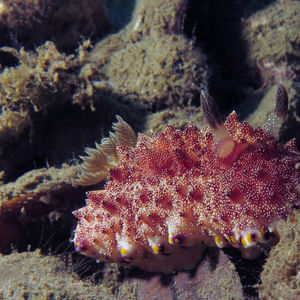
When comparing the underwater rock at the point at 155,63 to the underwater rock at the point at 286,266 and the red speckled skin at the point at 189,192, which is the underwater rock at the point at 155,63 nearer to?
the red speckled skin at the point at 189,192

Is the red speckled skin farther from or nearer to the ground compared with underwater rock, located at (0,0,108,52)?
nearer to the ground

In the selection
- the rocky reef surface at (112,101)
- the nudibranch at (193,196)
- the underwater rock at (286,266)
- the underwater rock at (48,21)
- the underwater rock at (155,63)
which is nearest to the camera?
the underwater rock at (286,266)

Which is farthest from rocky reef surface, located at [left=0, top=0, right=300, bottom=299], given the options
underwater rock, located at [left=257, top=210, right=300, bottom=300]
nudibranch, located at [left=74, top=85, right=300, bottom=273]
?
nudibranch, located at [left=74, top=85, right=300, bottom=273]

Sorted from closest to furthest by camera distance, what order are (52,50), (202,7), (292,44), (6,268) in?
(6,268) < (52,50) < (292,44) < (202,7)

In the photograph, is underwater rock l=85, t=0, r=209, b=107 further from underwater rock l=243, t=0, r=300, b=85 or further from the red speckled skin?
the red speckled skin

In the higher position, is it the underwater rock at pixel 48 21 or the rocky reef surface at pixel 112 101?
the underwater rock at pixel 48 21

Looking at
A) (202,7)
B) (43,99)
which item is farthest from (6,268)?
(202,7)

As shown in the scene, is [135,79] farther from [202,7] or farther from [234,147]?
[234,147]

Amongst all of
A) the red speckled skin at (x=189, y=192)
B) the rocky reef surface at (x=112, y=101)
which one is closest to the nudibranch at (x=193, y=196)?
the red speckled skin at (x=189, y=192)
